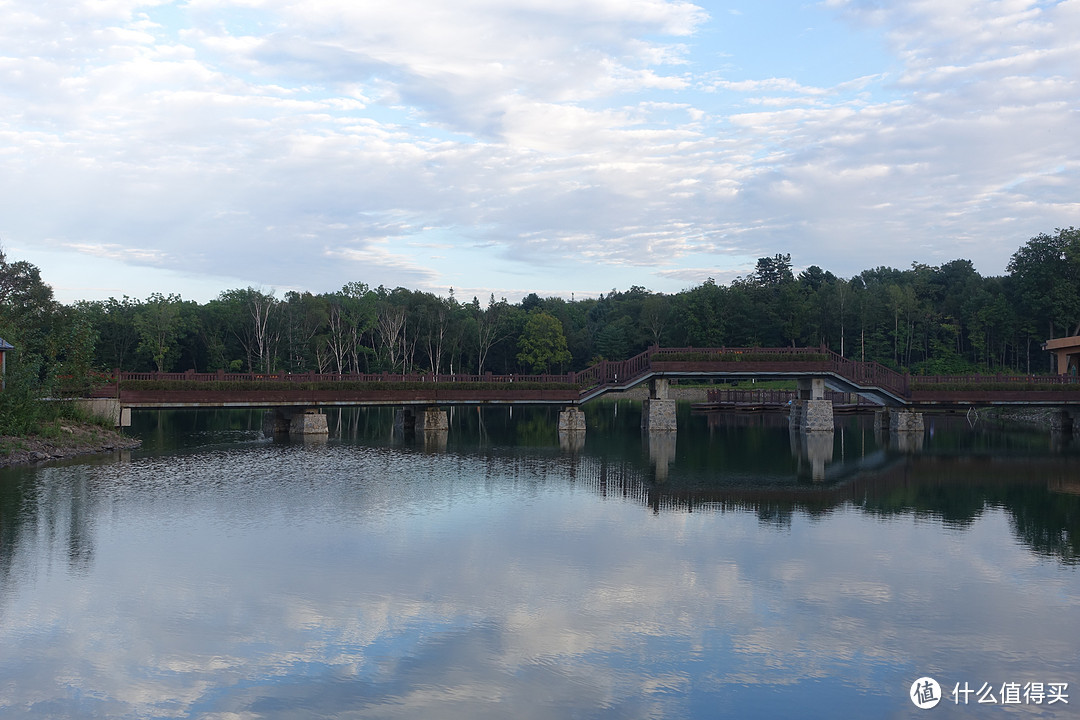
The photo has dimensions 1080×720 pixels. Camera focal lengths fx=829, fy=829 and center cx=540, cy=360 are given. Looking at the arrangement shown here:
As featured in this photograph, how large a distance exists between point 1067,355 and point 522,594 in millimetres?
66082

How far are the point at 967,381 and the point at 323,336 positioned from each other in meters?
67.9

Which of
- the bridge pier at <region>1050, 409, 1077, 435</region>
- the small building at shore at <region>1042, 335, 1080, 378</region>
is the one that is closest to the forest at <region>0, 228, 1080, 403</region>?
the small building at shore at <region>1042, 335, 1080, 378</region>

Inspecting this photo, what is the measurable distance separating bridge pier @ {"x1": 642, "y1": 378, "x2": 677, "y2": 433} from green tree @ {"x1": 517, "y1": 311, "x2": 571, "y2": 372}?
181ft

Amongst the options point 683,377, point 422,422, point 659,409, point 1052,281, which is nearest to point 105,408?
point 422,422

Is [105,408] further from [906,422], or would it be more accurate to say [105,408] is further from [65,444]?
[906,422]

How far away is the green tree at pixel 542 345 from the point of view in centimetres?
11594

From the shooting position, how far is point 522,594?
1802 cm

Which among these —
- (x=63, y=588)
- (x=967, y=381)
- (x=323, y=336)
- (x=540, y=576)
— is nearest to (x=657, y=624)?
(x=540, y=576)

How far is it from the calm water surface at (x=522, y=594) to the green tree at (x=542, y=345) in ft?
260

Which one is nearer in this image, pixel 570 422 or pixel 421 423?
pixel 570 422

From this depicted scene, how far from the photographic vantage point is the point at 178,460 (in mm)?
39656

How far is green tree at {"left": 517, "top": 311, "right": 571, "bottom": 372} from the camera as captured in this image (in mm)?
115938

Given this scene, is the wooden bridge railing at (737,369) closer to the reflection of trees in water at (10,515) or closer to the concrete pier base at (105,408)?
the concrete pier base at (105,408)

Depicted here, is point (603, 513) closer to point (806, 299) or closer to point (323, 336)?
point (323, 336)
